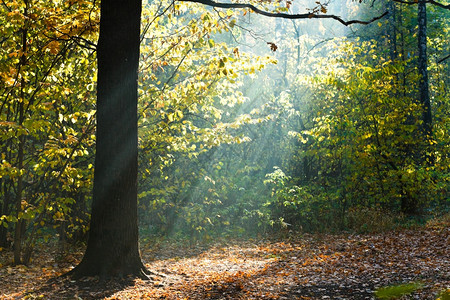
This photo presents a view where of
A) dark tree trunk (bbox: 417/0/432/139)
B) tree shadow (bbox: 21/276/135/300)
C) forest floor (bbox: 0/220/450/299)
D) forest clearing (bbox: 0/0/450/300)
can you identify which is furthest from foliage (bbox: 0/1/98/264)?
dark tree trunk (bbox: 417/0/432/139)

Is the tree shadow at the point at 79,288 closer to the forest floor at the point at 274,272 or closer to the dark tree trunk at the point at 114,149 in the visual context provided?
the forest floor at the point at 274,272

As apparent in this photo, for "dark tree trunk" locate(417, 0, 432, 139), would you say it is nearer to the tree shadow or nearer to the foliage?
the foliage

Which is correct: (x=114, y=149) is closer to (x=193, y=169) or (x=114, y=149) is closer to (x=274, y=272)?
(x=274, y=272)

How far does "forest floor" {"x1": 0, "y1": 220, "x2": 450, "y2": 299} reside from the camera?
549 cm

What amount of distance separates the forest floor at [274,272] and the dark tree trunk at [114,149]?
0.38m

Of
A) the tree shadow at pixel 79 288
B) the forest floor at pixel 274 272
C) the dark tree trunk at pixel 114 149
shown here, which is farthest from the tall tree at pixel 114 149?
the forest floor at pixel 274 272

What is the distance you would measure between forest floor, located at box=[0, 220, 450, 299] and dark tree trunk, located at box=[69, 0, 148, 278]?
0.38 meters

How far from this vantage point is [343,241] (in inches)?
409

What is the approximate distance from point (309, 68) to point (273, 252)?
1216 cm

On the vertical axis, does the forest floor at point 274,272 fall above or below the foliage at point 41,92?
below

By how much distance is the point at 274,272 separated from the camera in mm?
7051

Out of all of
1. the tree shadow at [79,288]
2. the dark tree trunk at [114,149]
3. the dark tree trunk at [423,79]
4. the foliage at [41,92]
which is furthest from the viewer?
the dark tree trunk at [423,79]

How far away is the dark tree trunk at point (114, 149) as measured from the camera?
593 cm

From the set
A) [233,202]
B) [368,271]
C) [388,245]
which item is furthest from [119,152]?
[233,202]
